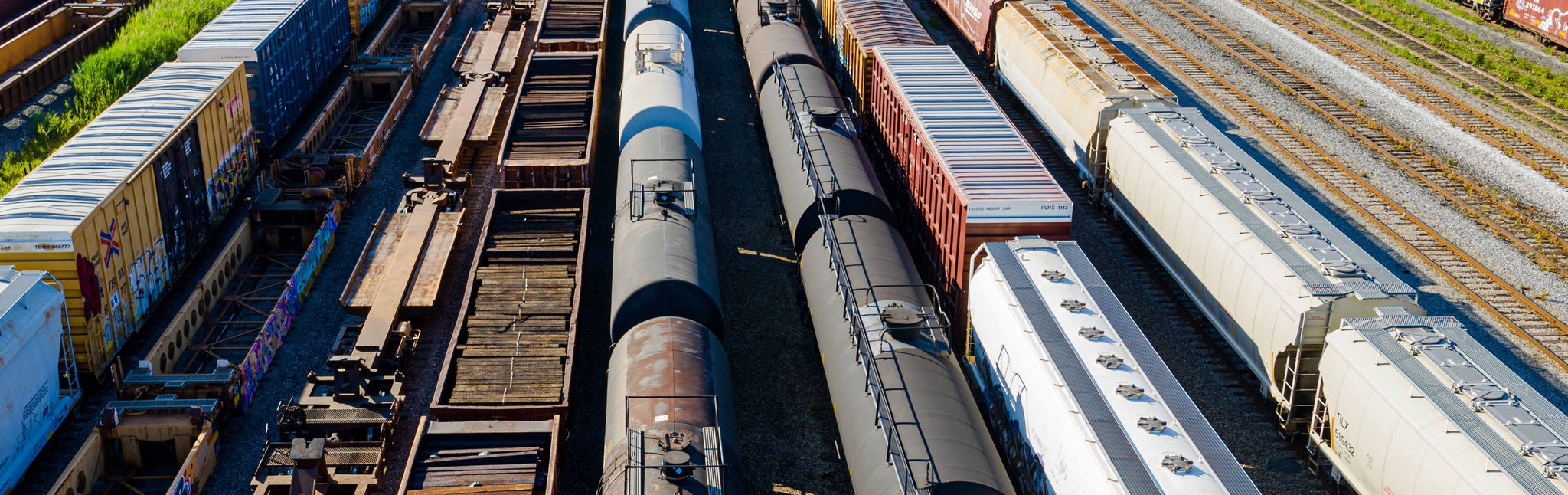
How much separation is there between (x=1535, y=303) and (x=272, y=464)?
2587 centimetres

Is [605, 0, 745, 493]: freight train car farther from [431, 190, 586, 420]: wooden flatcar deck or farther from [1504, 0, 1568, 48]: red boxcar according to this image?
[1504, 0, 1568, 48]: red boxcar

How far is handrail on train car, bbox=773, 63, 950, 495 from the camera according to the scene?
16.5 m

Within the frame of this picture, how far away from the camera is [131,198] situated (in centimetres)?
2366

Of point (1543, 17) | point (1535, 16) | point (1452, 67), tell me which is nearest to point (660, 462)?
point (1452, 67)

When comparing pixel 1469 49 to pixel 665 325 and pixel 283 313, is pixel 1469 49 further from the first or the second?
pixel 283 313

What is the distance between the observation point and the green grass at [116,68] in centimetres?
3198

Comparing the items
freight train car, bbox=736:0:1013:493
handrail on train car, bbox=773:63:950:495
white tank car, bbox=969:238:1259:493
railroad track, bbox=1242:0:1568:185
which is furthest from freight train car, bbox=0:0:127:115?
railroad track, bbox=1242:0:1568:185

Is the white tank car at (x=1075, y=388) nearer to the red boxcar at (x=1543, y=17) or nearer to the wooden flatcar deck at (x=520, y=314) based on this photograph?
the wooden flatcar deck at (x=520, y=314)

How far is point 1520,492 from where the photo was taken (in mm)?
14984

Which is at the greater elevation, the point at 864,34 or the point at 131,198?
the point at 864,34

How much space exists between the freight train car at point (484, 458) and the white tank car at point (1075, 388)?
24.0ft

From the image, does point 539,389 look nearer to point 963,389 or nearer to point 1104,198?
point 963,389

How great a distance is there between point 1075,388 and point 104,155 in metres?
20.4

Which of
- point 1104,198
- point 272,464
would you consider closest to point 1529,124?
point 1104,198
